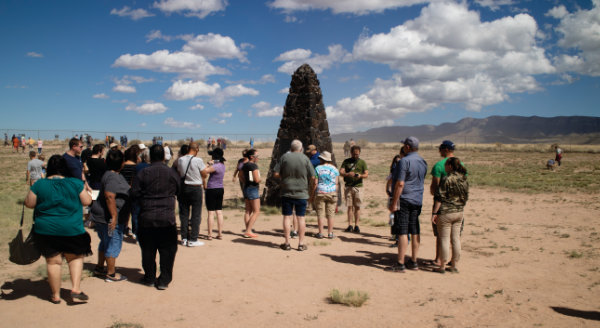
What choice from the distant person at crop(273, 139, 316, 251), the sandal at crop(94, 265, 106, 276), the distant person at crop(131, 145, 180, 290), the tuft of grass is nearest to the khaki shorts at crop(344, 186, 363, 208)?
the distant person at crop(273, 139, 316, 251)

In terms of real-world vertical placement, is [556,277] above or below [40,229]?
below

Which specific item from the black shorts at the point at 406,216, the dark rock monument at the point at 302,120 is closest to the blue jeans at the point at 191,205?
the black shorts at the point at 406,216

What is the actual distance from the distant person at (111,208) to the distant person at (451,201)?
166 inches

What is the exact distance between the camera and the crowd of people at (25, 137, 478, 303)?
4668mm

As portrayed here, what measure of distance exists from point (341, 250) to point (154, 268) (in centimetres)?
342

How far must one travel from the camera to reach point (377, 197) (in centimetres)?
1645

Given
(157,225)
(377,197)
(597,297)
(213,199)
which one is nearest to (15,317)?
(157,225)

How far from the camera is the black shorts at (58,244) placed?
4.61 m

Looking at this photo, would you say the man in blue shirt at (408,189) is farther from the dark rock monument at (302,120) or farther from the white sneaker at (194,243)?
the dark rock monument at (302,120)

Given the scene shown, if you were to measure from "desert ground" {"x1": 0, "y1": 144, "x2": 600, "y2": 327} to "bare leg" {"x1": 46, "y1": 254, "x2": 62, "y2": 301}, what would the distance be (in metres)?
0.15

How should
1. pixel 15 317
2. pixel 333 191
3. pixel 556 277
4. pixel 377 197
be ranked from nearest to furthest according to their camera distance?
pixel 15 317 → pixel 556 277 → pixel 333 191 → pixel 377 197

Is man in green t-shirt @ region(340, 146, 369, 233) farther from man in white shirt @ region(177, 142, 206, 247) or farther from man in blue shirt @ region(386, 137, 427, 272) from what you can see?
man in white shirt @ region(177, 142, 206, 247)

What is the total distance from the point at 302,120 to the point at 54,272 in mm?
8282

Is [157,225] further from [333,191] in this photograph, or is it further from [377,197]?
[377,197]
